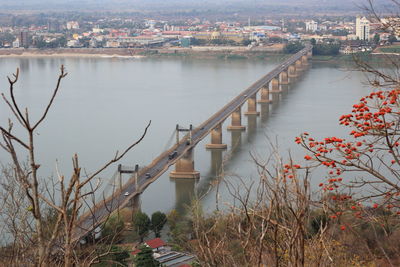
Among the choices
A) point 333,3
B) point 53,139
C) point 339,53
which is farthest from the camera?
point 333,3

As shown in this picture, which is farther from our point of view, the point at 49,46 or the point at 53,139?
the point at 49,46

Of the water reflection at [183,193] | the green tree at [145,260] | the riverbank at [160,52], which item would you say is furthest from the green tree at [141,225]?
the riverbank at [160,52]

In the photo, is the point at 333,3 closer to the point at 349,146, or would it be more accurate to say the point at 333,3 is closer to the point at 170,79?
the point at 170,79

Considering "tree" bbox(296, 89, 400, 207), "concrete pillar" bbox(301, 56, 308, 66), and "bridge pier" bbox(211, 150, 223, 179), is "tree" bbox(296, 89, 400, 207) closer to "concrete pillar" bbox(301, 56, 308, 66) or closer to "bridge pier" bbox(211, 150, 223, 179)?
"bridge pier" bbox(211, 150, 223, 179)

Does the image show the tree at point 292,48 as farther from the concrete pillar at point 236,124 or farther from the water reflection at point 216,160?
the water reflection at point 216,160

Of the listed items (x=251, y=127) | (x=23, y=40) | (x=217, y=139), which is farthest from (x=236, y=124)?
(x=23, y=40)

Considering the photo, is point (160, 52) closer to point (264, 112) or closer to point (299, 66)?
point (299, 66)

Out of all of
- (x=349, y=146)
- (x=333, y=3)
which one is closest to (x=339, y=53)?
(x=349, y=146)
